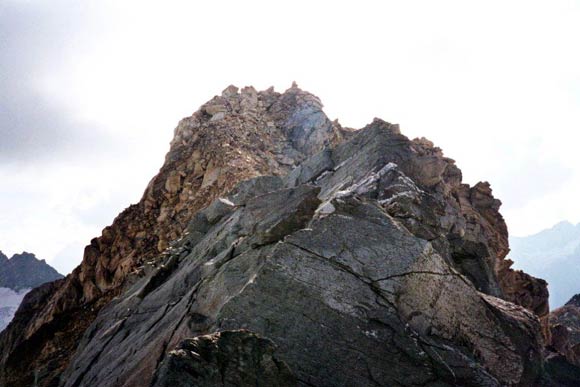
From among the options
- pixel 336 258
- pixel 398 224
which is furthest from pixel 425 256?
pixel 336 258

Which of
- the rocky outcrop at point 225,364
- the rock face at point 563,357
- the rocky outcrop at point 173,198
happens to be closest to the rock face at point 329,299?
the rocky outcrop at point 225,364

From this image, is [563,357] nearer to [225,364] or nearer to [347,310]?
[347,310]

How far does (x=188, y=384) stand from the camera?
7602 mm

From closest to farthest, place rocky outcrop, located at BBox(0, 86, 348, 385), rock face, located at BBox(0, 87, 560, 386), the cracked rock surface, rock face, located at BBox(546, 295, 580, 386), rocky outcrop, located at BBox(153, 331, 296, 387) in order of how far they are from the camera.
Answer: rocky outcrop, located at BBox(153, 331, 296, 387)
rock face, located at BBox(0, 87, 560, 386)
the cracked rock surface
rocky outcrop, located at BBox(0, 86, 348, 385)
rock face, located at BBox(546, 295, 580, 386)

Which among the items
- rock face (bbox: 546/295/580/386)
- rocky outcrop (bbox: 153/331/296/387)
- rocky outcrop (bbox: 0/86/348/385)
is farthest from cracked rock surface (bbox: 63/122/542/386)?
rock face (bbox: 546/295/580/386)

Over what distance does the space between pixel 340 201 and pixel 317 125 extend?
34144mm

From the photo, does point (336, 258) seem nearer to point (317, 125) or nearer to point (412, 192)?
point (412, 192)

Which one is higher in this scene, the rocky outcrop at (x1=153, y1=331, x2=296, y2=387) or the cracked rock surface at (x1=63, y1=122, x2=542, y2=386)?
the cracked rock surface at (x1=63, y1=122, x2=542, y2=386)

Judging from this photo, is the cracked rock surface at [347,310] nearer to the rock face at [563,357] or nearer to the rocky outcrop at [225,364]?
the rocky outcrop at [225,364]

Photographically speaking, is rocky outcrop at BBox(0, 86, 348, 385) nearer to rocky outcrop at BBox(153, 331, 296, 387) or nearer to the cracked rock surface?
the cracked rock surface

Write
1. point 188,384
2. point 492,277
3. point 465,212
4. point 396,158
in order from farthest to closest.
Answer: point 465,212, point 396,158, point 492,277, point 188,384

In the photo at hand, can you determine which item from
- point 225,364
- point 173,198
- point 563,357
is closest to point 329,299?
point 225,364

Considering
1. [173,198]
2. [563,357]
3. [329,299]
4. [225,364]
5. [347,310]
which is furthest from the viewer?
[563,357]

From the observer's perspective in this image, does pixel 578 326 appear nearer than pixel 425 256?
No
